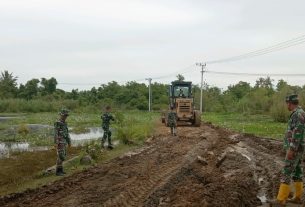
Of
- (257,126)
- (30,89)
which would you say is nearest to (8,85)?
(30,89)

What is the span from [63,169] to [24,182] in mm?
1741

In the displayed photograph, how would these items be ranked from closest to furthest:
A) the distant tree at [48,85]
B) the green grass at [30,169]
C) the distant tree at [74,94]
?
1. the green grass at [30,169]
2. the distant tree at [74,94]
3. the distant tree at [48,85]

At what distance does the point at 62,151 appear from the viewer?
522 inches

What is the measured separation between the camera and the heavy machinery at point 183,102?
1256 inches

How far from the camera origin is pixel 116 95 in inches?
3634

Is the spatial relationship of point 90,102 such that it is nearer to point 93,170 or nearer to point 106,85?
point 106,85

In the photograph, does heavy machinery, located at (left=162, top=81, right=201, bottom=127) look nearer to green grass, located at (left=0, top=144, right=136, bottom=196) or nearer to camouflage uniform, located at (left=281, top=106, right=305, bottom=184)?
green grass, located at (left=0, top=144, right=136, bottom=196)

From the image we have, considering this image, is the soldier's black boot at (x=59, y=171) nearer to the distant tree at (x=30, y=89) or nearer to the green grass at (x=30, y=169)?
the green grass at (x=30, y=169)

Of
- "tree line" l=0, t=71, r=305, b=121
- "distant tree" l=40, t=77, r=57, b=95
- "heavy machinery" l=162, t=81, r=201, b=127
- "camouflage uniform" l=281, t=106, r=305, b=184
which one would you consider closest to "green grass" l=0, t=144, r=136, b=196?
"camouflage uniform" l=281, t=106, r=305, b=184

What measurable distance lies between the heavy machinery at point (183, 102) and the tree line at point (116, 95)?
3732cm

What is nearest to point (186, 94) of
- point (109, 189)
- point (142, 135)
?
point (142, 135)

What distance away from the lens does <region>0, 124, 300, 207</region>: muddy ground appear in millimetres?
9336

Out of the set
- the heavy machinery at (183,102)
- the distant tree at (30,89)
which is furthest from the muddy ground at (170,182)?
the distant tree at (30,89)

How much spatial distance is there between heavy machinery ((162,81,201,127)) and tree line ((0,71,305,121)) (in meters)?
37.3
